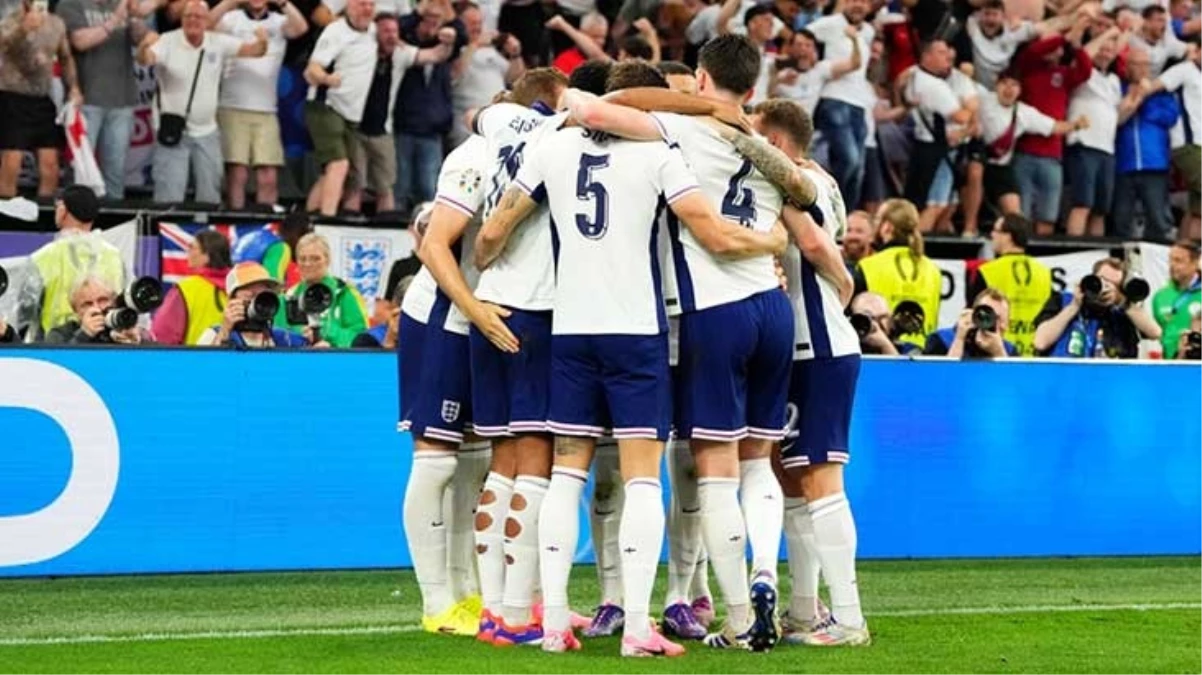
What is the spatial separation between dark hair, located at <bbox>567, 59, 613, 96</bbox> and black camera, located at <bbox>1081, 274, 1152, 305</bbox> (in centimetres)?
613

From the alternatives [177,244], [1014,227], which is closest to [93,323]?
[177,244]

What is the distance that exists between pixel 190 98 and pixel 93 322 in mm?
5181

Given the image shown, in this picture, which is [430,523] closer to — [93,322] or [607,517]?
[607,517]

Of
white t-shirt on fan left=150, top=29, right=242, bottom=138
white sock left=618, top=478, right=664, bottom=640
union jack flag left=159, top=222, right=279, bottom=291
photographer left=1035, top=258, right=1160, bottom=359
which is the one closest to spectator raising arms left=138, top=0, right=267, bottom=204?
white t-shirt on fan left=150, top=29, right=242, bottom=138

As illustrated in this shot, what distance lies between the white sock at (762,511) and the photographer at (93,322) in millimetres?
4505

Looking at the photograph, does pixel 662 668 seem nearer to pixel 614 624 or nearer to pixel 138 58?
pixel 614 624

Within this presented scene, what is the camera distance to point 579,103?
856cm

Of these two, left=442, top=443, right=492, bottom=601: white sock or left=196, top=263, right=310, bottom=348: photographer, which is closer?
left=442, top=443, right=492, bottom=601: white sock

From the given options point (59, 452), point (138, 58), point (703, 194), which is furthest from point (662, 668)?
point (138, 58)

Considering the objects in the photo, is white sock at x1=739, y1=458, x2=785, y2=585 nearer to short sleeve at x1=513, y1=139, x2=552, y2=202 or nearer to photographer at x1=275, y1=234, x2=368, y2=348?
short sleeve at x1=513, y1=139, x2=552, y2=202

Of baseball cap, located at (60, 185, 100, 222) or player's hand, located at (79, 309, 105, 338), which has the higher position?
baseball cap, located at (60, 185, 100, 222)

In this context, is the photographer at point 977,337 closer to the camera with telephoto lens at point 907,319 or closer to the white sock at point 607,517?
the camera with telephoto lens at point 907,319

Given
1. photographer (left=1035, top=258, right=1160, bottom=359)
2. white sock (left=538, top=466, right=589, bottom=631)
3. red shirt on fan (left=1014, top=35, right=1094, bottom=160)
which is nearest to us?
white sock (left=538, top=466, right=589, bottom=631)

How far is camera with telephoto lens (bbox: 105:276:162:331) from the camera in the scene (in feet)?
40.6
